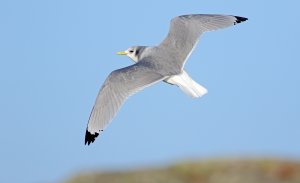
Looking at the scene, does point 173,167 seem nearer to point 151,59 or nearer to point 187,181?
point 187,181

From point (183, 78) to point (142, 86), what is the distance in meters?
1.09

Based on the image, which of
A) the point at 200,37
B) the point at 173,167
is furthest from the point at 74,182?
the point at 200,37

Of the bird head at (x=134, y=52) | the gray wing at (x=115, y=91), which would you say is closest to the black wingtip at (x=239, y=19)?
the bird head at (x=134, y=52)

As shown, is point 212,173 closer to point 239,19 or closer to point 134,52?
point 134,52

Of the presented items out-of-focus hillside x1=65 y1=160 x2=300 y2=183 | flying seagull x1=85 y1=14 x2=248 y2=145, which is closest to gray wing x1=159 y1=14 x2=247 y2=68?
flying seagull x1=85 y1=14 x2=248 y2=145

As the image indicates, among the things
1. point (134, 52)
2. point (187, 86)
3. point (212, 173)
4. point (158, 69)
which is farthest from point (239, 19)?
point (158, 69)

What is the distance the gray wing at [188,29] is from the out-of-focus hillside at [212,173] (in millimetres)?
2366

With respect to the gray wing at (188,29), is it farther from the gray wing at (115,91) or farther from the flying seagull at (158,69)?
the gray wing at (115,91)

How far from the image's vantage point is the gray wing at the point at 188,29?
28672 mm

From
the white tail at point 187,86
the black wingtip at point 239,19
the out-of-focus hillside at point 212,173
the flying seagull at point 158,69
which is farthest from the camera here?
the black wingtip at point 239,19

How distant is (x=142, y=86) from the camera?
2695 cm

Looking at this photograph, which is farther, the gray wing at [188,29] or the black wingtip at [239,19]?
the black wingtip at [239,19]

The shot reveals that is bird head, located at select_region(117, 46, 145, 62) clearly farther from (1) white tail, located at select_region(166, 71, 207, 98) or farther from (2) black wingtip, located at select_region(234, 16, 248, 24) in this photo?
(2) black wingtip, located at select_region(234, 16, 248, 24)

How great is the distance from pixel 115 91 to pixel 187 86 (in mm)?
1486
